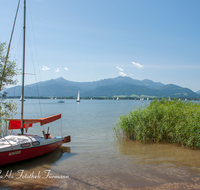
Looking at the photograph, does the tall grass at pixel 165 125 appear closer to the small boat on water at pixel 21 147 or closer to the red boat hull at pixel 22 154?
the small boat on water at pixel 21 147

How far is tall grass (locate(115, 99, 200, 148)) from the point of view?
44.9 feet

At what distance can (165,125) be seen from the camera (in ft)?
50.4

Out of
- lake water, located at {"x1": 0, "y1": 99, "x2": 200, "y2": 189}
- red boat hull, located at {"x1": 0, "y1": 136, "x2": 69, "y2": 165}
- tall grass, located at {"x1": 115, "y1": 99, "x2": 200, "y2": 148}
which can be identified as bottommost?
lake water, located at {"x1": 0, "y1": 99, "x2": 200, "y2": 189}

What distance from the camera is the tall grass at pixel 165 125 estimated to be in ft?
44.9

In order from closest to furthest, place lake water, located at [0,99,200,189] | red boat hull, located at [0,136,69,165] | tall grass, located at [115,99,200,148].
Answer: lake water, located at [0,99,200,189] < red boat hull, located at [0,136,69,165] < tall grass, located at [115,99,200,148]

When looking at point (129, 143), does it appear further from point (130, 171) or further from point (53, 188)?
point (53, 188)

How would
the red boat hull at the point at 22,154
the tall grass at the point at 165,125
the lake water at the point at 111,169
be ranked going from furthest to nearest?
A: 1. the tall grass at the point at 165,125
2. the red boat hull at the point at 22,154
3. the lake water at the point at 111,169

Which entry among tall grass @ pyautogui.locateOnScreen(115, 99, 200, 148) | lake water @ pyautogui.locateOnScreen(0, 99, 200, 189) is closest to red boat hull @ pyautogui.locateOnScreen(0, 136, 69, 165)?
lake water @ pyautogui.locateOnScreen(0, 99, 200, 189)

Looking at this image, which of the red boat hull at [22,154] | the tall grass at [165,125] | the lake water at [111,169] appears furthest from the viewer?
the tall grass at [165,125]

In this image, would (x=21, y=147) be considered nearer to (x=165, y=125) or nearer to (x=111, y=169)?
(x=111, y=169)

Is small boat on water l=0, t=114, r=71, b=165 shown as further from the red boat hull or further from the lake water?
the lake water

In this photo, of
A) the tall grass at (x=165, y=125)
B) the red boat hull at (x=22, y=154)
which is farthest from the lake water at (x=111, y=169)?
the tall grass at (x=165, y=125)

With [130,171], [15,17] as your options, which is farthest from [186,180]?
[15,17]

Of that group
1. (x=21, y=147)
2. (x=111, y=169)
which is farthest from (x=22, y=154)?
(x=111, y=169)
